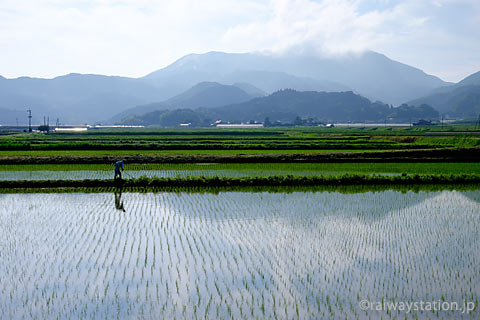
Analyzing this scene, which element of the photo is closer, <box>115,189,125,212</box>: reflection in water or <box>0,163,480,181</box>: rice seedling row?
<box>115,189,125,212</box>: reflection in water

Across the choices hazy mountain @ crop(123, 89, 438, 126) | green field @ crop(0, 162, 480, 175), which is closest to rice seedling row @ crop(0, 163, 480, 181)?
green field @ crop(0, 162, 480, 175)

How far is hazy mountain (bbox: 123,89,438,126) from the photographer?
492 ft

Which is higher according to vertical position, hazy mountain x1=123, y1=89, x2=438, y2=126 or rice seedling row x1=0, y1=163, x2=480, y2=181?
hazy mountain x1=123, y1=89, x2=438, y2=126

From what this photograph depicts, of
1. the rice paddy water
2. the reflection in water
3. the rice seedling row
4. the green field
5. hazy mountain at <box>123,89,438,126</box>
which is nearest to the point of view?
the rice paddy water

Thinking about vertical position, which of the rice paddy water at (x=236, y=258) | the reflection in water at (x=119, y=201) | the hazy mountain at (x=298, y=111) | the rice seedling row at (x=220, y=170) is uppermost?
the hazy mountain at (x=298, y=111)

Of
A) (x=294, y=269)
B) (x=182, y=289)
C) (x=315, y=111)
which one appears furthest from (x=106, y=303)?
(x=315, y=111)

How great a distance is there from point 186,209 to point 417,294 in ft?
21.1

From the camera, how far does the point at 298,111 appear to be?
532ft

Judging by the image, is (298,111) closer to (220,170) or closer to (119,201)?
(220,170)

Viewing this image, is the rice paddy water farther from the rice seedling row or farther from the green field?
the green field

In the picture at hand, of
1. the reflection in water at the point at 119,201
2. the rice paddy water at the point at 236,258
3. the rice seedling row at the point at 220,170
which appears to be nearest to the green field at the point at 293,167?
the rice seedling row at the point at 220,170

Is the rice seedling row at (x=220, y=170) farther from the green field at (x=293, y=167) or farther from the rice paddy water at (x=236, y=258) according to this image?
the rice paddy water at (x=236, y=258)

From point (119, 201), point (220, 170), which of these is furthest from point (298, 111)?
point (119, 201)

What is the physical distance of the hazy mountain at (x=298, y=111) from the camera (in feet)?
492
